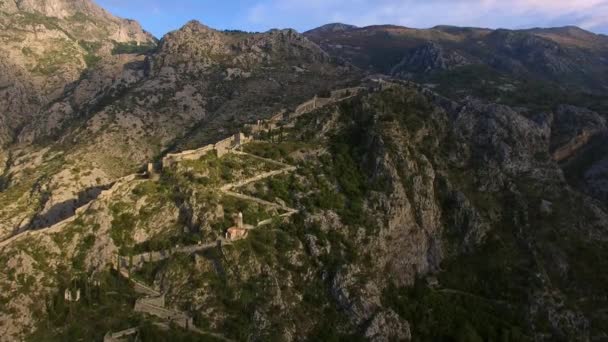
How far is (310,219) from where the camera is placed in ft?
270

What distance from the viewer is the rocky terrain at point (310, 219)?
69812 mm

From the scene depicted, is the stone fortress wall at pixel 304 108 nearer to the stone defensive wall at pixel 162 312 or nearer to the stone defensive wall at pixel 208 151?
the stone defensive wall at pixel 208 151

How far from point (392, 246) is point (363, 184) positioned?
1100 centimetres

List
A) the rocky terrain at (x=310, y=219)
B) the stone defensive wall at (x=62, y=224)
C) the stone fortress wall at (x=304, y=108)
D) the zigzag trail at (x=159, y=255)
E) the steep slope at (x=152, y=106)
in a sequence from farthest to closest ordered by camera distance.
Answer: the steep slope at (x=152, y=106)
the stone fortress wall at (x=304, y=108)
the stone defensive wall at (x=62, y=224)
the rocky terrain at (x=310, y=219)
the zigzag trail at (x=159, y=255)

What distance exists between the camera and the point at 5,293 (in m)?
66.5

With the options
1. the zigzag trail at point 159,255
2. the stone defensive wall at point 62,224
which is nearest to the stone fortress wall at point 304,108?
the zigzag trail at point 159,255

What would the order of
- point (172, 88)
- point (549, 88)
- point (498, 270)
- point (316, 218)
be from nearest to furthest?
point (316, 218) < point (498, 270) < point (172, 88) < point (549, 88)

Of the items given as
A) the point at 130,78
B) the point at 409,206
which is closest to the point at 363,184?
the point at 409,206

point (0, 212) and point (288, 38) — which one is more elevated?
point (288, 38)

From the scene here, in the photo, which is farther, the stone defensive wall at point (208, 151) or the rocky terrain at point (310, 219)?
the stone defensive wall at point (208, 151)

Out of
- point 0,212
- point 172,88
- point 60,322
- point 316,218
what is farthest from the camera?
point 172,88

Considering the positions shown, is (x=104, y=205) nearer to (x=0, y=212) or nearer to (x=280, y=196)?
(x=280, y=196)

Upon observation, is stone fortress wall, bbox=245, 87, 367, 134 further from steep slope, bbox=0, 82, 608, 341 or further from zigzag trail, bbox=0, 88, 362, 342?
zigzag trail, bbox=0, 88, 362, 342

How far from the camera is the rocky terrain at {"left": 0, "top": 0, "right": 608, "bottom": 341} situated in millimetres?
69812
